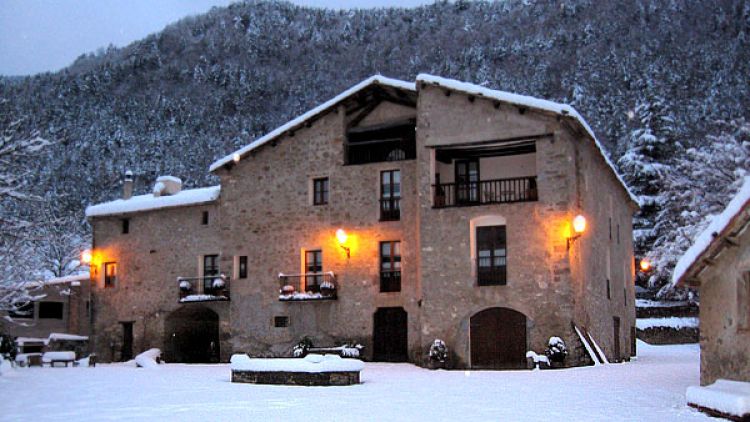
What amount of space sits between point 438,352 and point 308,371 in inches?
284

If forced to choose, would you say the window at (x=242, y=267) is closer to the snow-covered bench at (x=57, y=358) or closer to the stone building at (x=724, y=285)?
the snow-covered bench at (x=57, y=358)

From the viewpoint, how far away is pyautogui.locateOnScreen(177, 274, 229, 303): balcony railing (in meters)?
26.9

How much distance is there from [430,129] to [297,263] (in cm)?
624

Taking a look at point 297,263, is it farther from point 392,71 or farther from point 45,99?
point 392,71

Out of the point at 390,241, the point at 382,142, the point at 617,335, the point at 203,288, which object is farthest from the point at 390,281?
the point at 617,335

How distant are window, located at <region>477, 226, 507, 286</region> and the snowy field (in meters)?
4.38

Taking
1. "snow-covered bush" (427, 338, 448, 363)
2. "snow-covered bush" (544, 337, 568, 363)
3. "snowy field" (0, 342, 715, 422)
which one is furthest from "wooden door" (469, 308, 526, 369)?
"snowy field" (0, 342, 715, 422)

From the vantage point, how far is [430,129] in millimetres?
23438

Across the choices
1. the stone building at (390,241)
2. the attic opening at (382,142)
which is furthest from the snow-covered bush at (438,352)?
the attic opening at (382,142)

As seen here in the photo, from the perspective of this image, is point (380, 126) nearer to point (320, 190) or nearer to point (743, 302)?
point (320, 190)

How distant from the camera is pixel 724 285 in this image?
455 inches

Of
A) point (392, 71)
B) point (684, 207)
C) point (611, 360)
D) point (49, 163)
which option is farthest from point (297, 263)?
point (392, 71)

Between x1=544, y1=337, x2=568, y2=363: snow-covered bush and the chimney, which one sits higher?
the chimney

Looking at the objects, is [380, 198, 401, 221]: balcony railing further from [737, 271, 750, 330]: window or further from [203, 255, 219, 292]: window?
[737, 271, 750, 330]: window
